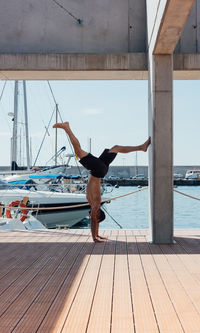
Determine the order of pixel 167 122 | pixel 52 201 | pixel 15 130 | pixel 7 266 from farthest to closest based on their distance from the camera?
pixel 15 130 → pixel 52 201 → pixel 167 122 → pixel 7 266

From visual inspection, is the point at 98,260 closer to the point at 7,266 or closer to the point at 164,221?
the point at 7,266

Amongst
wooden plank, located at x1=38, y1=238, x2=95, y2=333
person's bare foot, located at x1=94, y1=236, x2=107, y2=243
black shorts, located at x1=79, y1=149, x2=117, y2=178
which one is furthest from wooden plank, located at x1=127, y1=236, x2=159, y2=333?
black shorts, located at x1=79, y1=149, x2=117, y2=178

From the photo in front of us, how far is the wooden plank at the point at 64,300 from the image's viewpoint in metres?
2.69

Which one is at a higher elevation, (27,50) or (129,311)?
(27,50)

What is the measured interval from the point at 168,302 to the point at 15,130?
843 inches

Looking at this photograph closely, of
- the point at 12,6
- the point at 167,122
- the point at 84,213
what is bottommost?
the point at 84,213

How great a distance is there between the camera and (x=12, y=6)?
276 inches

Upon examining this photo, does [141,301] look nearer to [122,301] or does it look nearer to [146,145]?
[122,301]

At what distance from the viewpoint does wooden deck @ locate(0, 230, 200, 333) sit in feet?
8.95

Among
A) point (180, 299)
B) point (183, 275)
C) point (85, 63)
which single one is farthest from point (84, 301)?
point (85, 63)

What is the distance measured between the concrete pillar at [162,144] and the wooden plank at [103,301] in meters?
1.52

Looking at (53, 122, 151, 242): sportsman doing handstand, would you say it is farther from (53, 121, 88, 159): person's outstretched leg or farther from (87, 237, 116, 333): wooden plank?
(87, 237, 116, 333): wooden plank

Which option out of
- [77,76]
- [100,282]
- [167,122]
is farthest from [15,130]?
[100,282]

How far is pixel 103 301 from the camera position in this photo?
321cm
